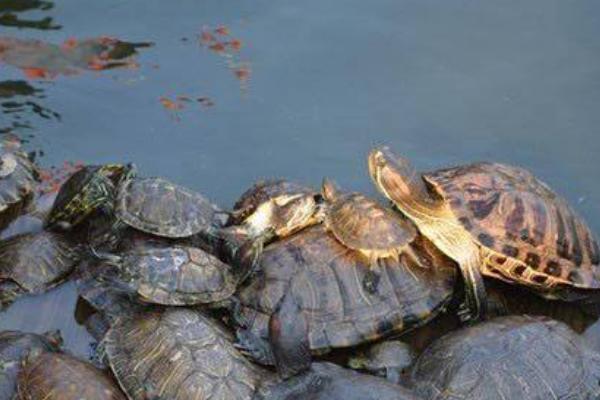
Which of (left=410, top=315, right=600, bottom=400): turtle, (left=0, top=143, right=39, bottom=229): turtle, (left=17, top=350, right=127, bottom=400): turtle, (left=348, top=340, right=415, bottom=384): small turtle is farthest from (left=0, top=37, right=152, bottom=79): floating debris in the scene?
(left=410, top=315, right=600, bottom=400): turtle

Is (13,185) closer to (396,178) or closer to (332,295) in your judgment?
(332,295)

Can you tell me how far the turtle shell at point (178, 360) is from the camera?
181 inches

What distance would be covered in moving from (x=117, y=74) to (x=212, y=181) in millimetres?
1548

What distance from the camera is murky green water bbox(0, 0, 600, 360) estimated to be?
7102mm

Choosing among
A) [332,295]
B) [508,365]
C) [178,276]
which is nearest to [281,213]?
[332,295]

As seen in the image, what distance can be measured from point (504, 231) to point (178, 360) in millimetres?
2097

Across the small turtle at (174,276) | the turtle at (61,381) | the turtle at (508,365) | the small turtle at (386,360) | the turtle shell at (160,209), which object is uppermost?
the turtle shell at (160,209)

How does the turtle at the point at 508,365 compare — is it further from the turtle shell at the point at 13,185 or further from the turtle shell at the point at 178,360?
the turtle shell at the point at 13,185

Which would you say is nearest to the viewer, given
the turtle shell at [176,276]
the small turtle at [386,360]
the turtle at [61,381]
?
the turtle at [61,381]

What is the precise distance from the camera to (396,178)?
19.1 feet

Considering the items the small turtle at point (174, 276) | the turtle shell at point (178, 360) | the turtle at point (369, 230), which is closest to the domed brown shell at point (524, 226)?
the turtle at point (369, 230)

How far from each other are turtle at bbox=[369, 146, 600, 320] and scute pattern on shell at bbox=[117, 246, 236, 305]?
1358 millimetres

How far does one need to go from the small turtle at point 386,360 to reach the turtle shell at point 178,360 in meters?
0.66

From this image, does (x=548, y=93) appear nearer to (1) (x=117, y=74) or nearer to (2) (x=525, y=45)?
(2) (x=525, y=45)
